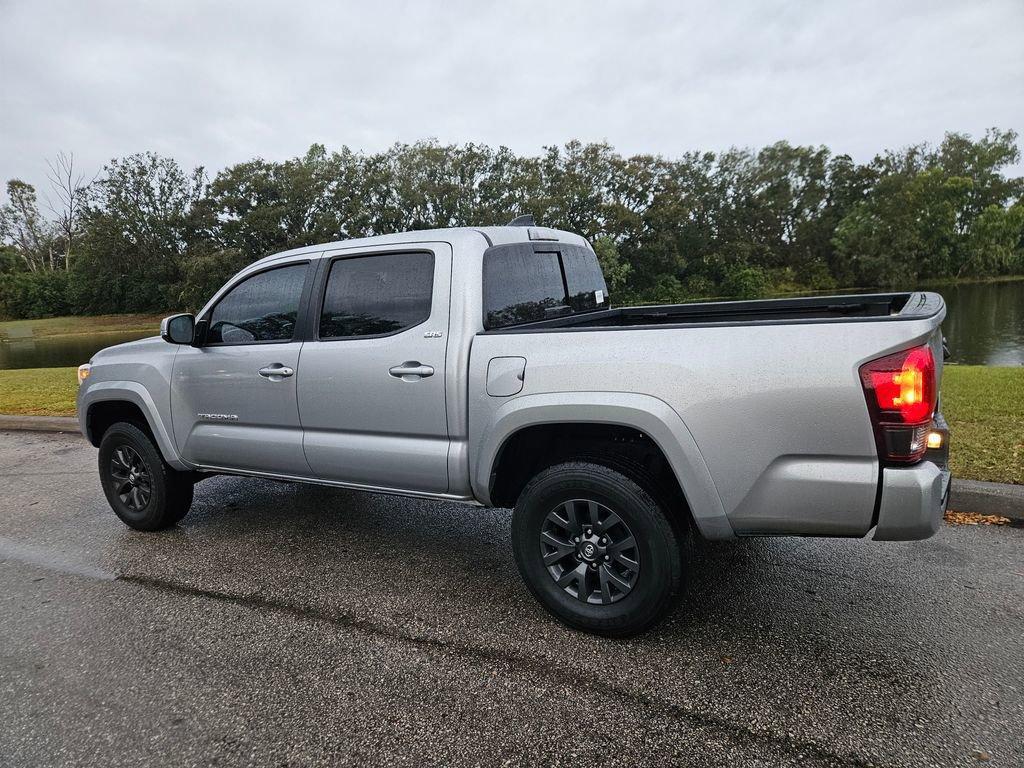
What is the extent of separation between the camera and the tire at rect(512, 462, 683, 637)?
2.64 metres

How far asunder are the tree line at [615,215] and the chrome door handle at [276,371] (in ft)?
101

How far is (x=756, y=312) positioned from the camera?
362 centimetres

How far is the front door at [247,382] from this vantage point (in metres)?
3.65

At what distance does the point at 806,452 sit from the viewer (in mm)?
2336

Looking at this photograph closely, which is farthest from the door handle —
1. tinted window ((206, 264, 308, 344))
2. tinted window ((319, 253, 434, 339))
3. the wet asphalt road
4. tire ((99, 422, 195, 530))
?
tire ((99, 422, 195, 530))

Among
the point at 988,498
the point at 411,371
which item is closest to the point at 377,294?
the point at 411,371

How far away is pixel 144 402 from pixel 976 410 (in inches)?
294

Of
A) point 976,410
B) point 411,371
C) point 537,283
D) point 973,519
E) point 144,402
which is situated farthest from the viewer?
point 976,410

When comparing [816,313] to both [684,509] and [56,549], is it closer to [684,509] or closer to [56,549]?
[684,509]

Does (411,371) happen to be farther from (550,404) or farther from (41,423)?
(41,423)

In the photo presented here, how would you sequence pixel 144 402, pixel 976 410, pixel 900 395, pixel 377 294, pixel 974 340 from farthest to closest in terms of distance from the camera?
pixel 974 340 < pixel 976 410 < pixel 144 402 < pixel 377 294 < pixel 900 395

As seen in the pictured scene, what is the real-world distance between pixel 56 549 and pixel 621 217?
4261 centimetres

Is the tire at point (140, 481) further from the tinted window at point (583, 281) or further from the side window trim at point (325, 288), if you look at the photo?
the tinted window at point (583, 281)

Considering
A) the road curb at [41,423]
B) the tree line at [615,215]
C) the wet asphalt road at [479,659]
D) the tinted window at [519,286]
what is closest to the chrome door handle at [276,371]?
the wet asphalt road at [479,659]
